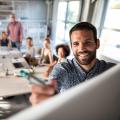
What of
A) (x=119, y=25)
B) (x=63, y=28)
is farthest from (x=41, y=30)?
(x=119, y=25)

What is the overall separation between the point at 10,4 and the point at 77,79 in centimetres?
598

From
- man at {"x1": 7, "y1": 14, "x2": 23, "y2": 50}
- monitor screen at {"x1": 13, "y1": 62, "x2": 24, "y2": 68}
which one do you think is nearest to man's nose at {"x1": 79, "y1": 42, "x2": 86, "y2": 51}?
monitor screen at {"x1": 13, "y1": 62, "x2": 24, "y2": 68}

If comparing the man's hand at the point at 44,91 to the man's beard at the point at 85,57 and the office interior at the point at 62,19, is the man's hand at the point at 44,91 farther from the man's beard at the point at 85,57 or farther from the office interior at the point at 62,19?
the office interior at the point at 62,19

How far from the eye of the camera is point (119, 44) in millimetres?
3469

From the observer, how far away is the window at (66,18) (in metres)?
4.93

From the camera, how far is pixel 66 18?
5574 millimetres

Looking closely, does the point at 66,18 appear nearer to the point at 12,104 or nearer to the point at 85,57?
the point at 12,104

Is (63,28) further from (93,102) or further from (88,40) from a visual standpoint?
(93,102)

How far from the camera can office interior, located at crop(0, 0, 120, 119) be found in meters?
3.56

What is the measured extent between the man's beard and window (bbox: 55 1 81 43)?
375 cm

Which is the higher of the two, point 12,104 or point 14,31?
point 14,31

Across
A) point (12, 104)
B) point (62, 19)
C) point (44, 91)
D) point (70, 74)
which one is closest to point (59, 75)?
point (70, 74)

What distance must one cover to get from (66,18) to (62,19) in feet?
1.14

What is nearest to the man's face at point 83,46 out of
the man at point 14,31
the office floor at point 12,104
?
the office floor at point 12,104
